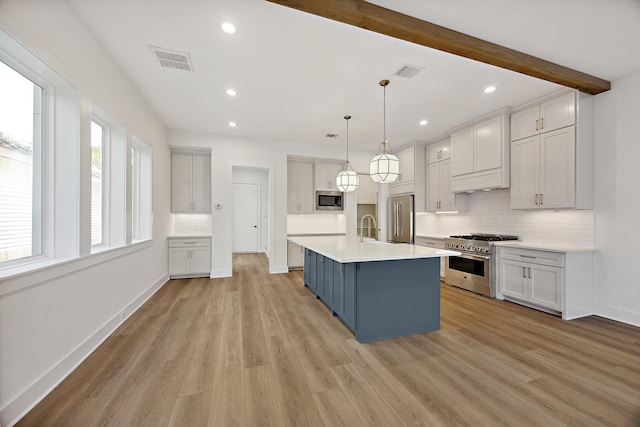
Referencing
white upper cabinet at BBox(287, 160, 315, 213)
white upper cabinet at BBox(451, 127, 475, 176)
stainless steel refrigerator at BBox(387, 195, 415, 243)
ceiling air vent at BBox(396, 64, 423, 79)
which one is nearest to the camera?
ceiling air vent at BBox(396, 64, 423, 79)

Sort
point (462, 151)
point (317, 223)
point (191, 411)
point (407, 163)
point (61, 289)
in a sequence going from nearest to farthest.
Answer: point (191, 411) → point (61, 289) → point (462, 151) → point (407, 163) → point (317, 223)

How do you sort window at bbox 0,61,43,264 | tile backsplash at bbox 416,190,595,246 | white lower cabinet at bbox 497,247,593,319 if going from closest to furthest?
1. window at bbox 0,61,43,264
2. white lower cabinet at bbox 497,247,593,319
3. tile backsplash at bbox 416,190,595,246

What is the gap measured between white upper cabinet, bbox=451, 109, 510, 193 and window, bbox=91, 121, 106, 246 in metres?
5.27

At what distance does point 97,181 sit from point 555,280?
5.57m

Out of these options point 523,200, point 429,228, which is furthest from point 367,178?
point 523,200

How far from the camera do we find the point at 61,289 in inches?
77.1

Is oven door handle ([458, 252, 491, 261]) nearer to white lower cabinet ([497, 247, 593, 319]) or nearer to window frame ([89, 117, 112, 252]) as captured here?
white lower cabinet ([497, 247, 593, 319])

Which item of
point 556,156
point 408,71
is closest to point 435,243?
point 556,156

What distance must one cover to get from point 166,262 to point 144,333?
249cm

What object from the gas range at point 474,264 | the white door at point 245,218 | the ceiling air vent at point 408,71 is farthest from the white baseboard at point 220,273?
the ceiling air vent at point 408,71

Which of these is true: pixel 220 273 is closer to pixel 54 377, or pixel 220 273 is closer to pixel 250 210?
pixel 54 377

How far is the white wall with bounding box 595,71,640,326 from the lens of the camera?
117 inches

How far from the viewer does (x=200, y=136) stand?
17.1 ft

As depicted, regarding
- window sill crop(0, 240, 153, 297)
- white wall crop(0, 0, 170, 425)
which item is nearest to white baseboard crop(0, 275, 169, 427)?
white wall crop(0, 0, 170, 425)
